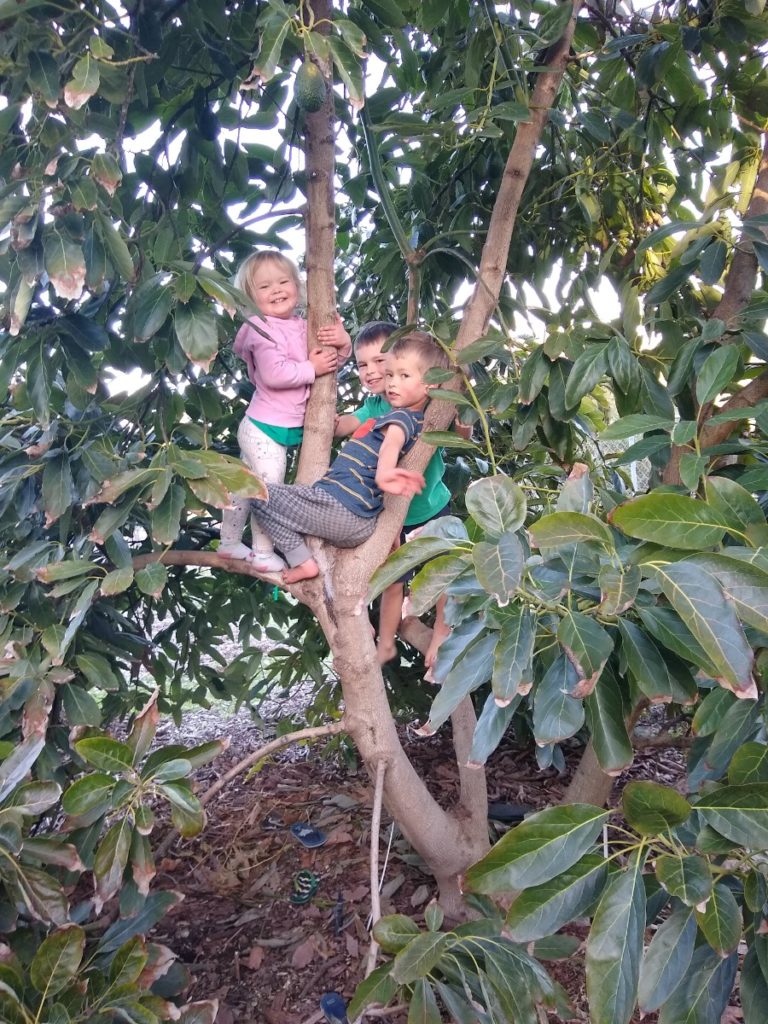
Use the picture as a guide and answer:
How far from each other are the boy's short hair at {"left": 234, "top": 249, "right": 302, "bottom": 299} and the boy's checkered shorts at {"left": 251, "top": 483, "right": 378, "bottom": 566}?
0.57 metres

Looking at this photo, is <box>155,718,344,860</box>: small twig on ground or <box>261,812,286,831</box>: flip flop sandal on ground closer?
<box>155,718,344,860</box>: small twig on ground

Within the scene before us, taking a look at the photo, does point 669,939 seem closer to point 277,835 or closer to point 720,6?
point 720,6

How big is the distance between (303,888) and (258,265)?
5.67ft

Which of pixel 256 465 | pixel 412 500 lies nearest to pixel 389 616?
pixel 412 500

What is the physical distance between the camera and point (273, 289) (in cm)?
195

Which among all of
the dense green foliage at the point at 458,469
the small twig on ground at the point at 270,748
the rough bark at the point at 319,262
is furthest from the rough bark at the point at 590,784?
the rough bark at the point at 319,262

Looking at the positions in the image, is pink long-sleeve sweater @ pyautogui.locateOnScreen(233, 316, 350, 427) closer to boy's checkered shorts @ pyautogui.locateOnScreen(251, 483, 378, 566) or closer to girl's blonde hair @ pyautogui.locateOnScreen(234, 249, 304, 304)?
girl's blonde hair @ pyautogui.locateOnScreen(234, 249, 304, 304)

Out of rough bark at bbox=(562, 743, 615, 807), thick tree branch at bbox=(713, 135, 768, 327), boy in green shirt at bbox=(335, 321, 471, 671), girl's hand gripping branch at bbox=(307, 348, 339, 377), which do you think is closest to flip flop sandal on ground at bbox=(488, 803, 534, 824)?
rough bark at bbox=(562, 743, 615, 807)

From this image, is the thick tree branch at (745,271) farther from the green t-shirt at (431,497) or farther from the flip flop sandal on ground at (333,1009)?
the flip flop sandal on ground at (333,1009)

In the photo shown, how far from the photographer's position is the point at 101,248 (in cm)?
129

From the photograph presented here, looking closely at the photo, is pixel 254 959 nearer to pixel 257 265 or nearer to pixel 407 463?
pixel 407 463

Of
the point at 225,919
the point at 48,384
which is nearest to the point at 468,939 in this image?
the point at 48,384

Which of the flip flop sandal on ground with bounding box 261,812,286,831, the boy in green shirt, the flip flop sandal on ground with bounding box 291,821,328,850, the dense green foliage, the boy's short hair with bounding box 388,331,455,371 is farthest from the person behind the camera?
the flip flop sandal on ground with bounding box 261,812,286,831

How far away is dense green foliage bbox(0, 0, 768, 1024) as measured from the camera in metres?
0.78
